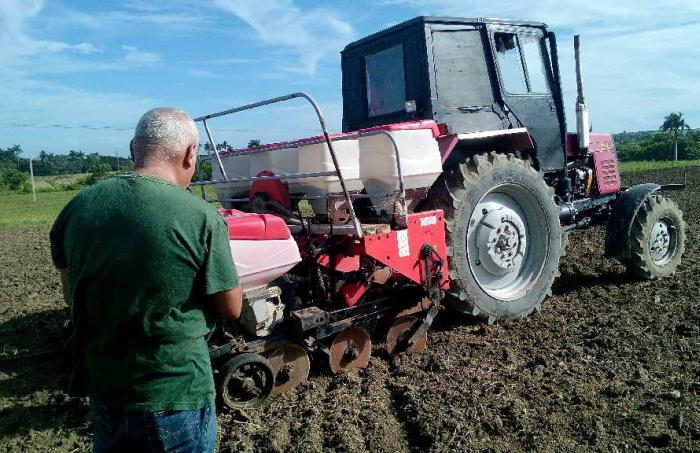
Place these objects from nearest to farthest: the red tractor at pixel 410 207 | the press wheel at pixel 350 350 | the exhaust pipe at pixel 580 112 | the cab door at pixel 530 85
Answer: the red tractor at pixel 410 207 → the press wheel at pixel 350 350 → the cab door at pixel 530 85 → the exhaust pipe at pixel 580 112

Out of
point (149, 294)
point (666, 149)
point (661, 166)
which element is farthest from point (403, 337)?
point (666, 149)

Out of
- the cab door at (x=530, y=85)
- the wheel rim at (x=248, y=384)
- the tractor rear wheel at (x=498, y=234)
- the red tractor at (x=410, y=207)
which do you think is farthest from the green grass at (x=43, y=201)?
the wheel rim at (x=248, y=384)

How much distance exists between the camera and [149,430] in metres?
1.83

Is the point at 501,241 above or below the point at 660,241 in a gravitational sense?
Answer: above

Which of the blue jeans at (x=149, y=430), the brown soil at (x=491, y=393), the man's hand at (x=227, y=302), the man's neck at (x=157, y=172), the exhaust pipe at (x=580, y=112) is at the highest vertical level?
the exhaust pipe at (x=580, y=112)

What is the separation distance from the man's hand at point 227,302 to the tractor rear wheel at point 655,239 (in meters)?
5.17

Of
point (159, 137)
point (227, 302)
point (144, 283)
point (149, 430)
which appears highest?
point (159, 137)

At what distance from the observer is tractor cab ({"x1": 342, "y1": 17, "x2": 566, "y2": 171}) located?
16.1ft

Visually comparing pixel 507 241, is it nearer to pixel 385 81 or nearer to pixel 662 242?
pixel 385 81

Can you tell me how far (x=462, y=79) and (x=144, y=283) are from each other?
3914mm

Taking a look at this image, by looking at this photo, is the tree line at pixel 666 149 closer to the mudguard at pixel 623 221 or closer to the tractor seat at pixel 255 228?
the mudguard at pixel 623 221

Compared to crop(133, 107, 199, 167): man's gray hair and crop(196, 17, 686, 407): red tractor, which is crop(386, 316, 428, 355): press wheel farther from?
crop(133, 107, 199, 167): man's gray hair

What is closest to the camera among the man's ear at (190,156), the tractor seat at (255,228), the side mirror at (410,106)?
the man's ear at (190,156)

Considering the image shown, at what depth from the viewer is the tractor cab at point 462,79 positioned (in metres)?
4.90
